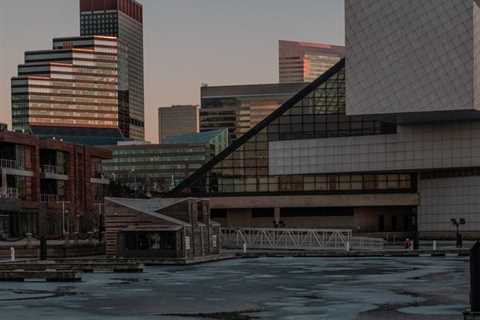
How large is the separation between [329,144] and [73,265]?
235ft

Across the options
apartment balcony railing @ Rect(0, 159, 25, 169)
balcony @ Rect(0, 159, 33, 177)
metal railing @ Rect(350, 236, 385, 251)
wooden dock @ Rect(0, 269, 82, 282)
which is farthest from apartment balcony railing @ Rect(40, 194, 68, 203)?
wooden dock @ Rect(0, 269, 82, 282)

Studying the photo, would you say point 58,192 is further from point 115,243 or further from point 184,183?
point 115,243

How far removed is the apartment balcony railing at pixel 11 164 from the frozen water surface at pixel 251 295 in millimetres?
52776

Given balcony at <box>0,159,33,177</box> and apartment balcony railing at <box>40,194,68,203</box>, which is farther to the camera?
apartment balcony railing at <box>40,194,68,203</box>

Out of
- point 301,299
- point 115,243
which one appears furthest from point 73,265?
point 301,299

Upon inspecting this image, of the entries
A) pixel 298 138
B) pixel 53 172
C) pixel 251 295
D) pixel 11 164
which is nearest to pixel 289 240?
pixel 11 164

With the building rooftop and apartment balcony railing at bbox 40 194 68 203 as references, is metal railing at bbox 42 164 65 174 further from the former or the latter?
the building rooftop

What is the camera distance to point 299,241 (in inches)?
3775

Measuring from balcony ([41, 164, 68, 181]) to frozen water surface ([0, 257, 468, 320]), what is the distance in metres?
61.9

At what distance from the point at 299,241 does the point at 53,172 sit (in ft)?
125

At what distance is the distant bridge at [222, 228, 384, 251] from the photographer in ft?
307

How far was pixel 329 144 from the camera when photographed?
126 m

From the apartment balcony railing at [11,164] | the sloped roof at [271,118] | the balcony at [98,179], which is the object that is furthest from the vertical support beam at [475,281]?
the balcony at [98,179]

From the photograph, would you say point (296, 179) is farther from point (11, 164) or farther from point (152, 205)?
point (152, 205)
